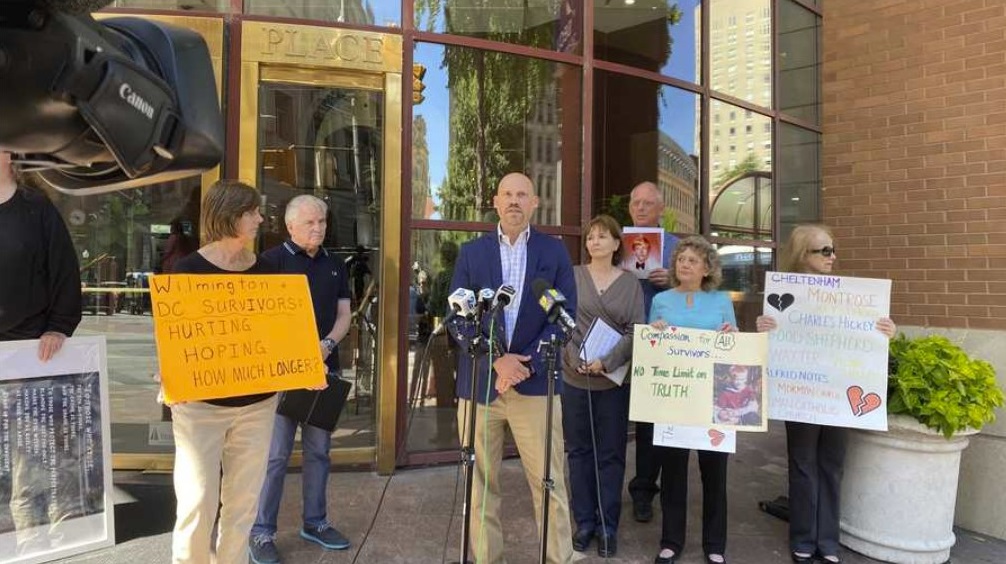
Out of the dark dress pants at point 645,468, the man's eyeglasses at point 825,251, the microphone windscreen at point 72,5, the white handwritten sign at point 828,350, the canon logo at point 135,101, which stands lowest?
the dark dress pants at point 645,468

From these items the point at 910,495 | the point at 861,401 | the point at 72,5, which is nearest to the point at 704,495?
the point at 861,401

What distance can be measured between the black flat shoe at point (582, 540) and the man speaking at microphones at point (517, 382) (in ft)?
1.73

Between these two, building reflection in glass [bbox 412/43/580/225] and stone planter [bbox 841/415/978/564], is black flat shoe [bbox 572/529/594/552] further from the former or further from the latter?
building reflection in glass [bbox 412/43/580/225]

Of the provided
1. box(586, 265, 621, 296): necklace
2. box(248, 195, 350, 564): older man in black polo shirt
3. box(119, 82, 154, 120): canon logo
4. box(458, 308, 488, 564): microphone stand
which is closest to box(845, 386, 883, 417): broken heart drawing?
box(586, 265, 621, 296): necklace

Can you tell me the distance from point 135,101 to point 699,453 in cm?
305

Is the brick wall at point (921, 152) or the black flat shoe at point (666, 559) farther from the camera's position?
the brick wall at point (921, 152)

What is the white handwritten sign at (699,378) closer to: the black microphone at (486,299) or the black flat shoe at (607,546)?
the black flat shoe at (607,546)

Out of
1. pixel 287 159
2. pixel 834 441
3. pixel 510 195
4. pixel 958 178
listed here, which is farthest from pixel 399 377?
pixel 958 178

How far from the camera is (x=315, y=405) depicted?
11.0 ft

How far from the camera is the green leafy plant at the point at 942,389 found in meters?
3.35

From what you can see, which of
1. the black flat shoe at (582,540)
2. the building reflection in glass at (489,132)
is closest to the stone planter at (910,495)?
the black flat shoe at (582,540)

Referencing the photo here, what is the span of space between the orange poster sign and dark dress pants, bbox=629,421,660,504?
215 centimetres

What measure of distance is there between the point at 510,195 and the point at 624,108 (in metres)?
3.16

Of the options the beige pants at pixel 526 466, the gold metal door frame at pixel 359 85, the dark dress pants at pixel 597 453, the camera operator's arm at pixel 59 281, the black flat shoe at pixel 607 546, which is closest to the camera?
the camera operator's arm at pixel 59 281
